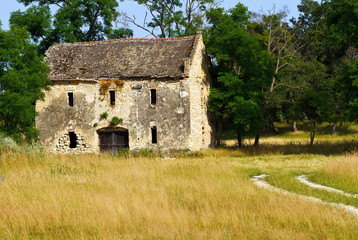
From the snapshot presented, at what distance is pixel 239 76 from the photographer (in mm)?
29844

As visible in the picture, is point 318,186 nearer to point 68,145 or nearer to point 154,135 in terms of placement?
point 154,135

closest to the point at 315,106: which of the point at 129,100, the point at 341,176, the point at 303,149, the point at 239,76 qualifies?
the point at 303,149

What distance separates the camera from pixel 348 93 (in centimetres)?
2367

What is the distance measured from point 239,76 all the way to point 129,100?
8.65 meters

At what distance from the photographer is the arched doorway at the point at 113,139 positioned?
27.5 metres

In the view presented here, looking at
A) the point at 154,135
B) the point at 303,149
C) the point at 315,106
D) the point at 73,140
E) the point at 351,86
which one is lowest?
the point at 303,149

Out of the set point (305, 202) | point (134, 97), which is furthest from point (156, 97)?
point (305, 202)

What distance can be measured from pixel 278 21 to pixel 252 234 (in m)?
28.1

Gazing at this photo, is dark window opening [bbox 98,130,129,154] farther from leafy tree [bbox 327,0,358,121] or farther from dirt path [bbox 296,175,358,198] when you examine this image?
dirt path [bbox 296,175,358,198]

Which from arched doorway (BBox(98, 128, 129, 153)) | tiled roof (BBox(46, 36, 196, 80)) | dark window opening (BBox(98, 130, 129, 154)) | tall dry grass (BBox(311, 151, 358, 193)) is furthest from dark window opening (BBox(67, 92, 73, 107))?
tall dry grass (BBox(311, 151, 358, 193))

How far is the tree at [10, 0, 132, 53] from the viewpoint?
33.9m

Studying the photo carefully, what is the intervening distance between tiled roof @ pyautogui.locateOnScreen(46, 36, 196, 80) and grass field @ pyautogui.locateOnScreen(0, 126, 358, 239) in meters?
11.9

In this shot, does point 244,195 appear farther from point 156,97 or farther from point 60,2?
point 60,2

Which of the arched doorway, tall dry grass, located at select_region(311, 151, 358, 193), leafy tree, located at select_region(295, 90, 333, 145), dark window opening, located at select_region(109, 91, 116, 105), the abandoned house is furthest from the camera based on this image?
leafy tree, located at select_region(295, 90, 333, 145)
